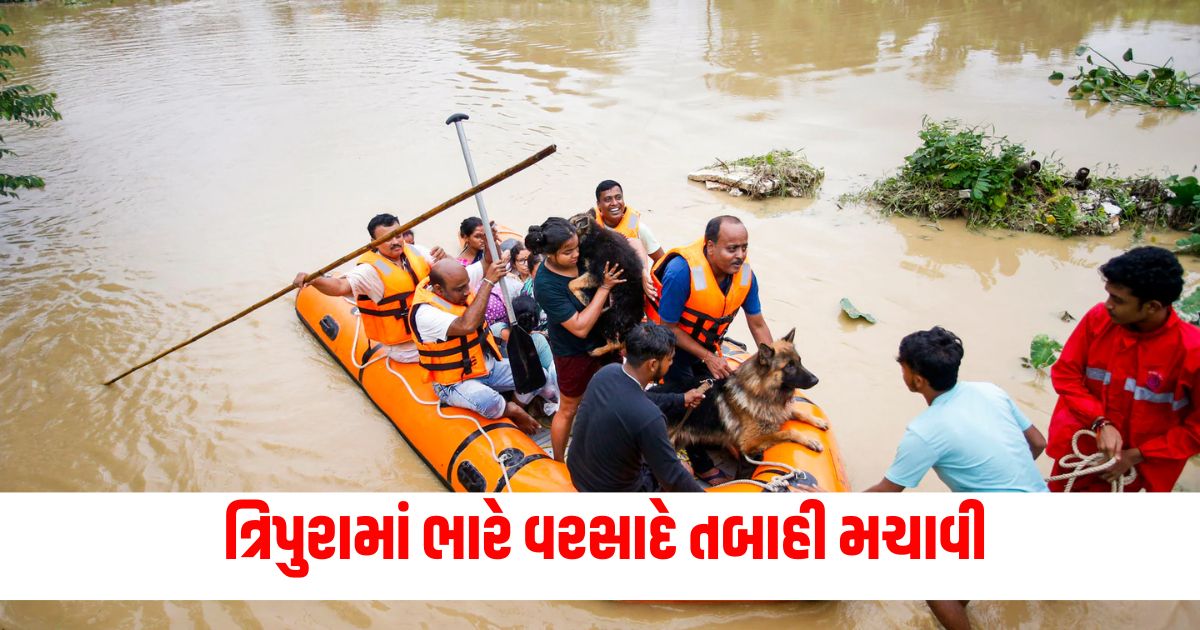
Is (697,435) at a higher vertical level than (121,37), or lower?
lower

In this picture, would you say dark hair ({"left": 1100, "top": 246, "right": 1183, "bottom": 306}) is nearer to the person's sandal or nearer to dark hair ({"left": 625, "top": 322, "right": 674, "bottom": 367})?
dark hair ({"left": 625, "top": 322, "right": 674, "bottom": 367})

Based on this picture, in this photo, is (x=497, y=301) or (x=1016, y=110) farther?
(x=1016, y=110)

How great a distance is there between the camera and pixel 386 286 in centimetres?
433

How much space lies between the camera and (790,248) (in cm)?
686

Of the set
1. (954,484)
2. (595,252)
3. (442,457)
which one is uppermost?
(595,252)

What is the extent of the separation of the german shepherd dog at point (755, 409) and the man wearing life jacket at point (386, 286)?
1.94 metres

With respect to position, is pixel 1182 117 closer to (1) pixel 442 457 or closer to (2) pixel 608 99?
(2) pixel 608 99

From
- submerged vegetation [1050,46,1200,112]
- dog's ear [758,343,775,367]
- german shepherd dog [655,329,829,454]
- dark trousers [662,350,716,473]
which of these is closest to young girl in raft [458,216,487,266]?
dark trousers [662,350,716,473]

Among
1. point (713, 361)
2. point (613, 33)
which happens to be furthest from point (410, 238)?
point (613, 33)

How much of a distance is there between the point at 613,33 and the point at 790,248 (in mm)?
11597

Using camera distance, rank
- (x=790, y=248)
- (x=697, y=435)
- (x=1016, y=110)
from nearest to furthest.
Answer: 1. (x=697, y=435)
2. (x=790, y=248)
3. (x=1016, y=110)

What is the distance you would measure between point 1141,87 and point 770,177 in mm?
6394

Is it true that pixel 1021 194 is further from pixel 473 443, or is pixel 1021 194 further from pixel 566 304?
pixel 473 443

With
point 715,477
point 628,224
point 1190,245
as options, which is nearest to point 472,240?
point 628,224
